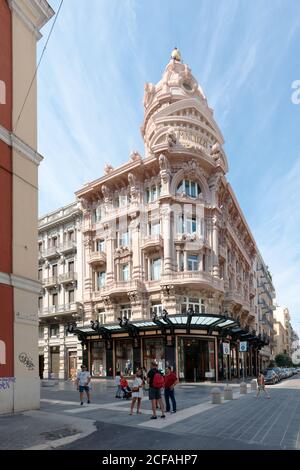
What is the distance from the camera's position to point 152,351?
35875mm

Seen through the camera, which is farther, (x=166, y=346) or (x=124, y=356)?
(x=124, y=356)

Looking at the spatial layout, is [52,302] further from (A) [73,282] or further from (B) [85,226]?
(B) [85,226]

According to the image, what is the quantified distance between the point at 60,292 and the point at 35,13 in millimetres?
31645

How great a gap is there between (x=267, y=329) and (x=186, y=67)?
2001 inches

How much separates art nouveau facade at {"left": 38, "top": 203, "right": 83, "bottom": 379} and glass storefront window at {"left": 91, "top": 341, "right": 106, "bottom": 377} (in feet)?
7.68

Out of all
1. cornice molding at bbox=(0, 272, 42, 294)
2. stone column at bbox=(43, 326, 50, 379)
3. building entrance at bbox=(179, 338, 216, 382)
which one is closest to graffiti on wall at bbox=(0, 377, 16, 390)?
cornice molding at bbox=(0, 272, 42, 294)

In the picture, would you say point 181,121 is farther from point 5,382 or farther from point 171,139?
point 5,382

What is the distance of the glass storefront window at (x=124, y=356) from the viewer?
3722cm

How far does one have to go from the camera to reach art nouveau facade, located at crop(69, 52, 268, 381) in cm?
3538

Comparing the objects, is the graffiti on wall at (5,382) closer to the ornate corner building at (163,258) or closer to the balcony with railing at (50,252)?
the ornate corner building at (163,258)

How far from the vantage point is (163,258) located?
121 feet

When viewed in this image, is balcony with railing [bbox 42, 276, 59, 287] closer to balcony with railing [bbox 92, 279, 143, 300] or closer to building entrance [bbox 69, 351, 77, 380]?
building entrance [bbox 69, 351, 77, 380]

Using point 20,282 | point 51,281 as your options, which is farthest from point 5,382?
point 51,281

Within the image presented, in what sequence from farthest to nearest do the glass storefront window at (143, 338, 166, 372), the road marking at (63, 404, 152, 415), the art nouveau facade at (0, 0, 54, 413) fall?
1. the glass storefront window at (143, 338, 166, 372)
2. the road marking at (63, 404, 152, 415)
3. the art nouveau facade at (0, 0, 54, 413)
